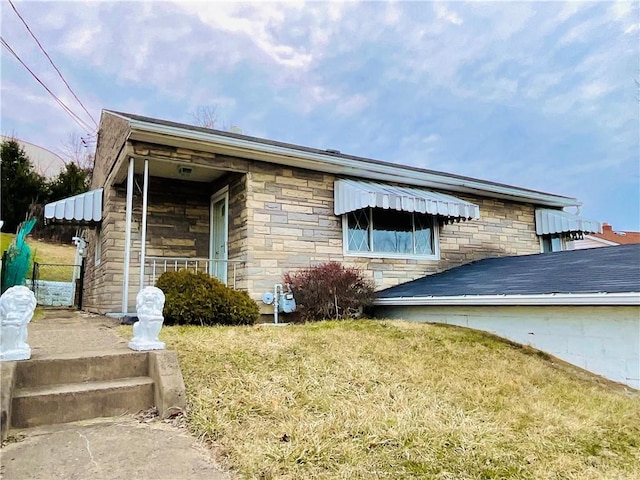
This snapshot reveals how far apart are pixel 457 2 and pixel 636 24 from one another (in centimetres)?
645

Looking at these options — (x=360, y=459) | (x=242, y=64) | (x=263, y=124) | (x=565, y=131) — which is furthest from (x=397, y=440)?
(x=263, y=124)

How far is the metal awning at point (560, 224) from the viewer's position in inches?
509

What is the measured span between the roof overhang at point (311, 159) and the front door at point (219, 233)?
1.58 metres

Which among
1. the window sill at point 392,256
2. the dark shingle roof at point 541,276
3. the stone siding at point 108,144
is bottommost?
the dark shingle roof at point 541,276

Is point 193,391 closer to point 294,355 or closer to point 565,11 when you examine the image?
point 294,355

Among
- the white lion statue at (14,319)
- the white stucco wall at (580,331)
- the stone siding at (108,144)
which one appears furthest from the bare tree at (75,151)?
the white stucco wall at (580,331)

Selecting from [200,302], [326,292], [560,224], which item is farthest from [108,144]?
[560,224]

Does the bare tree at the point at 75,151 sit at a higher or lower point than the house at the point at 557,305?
higher

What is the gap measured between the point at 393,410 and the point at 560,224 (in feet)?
38.3

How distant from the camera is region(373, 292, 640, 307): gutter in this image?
17.1 ft

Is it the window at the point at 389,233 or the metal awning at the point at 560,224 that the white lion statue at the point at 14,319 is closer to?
the window at the point at 389,233

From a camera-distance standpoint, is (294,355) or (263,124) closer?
(294,355)

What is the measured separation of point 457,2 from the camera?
9.43 metres

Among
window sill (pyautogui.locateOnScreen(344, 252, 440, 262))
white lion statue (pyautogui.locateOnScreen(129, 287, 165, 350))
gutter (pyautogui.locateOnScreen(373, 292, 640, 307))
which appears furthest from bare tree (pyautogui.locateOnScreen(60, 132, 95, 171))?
white lion statue (pyautogui.locateOnScreen(129, 287, 165, 350))
